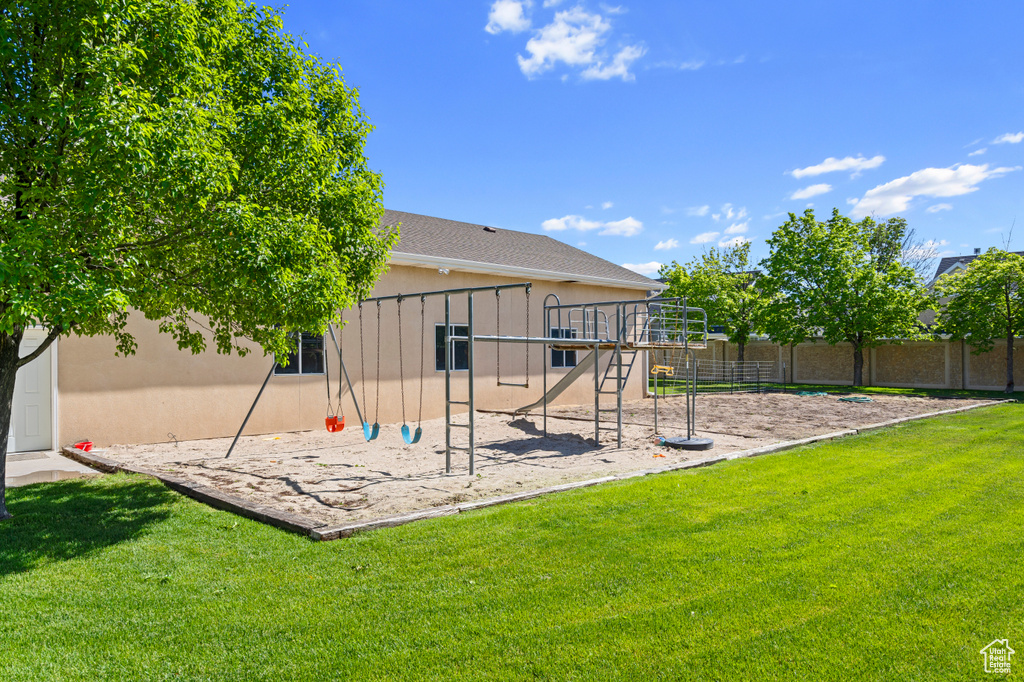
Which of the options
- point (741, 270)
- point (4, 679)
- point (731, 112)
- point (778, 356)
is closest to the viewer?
point (4, 679)

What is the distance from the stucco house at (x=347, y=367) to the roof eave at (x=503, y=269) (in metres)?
0.04

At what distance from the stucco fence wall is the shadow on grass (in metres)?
21.1

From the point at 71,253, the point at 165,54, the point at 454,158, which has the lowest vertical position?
the point at 71,253

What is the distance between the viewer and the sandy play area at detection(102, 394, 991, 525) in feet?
25.1

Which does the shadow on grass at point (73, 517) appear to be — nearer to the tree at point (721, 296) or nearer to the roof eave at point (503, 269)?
the roof eave at point (503, 269)

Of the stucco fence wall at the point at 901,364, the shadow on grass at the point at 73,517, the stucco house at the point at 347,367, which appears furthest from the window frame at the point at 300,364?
the stucco fence wall at the point at 901,364

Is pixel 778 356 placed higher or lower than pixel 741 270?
lower

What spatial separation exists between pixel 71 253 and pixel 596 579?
4.84 meters

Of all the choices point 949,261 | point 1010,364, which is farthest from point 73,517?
point 949,261

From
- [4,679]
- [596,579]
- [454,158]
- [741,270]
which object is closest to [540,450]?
[596,579]

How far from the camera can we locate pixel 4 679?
337cm

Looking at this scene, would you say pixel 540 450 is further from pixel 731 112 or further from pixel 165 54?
pixel 731 112

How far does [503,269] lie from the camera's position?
1725cm

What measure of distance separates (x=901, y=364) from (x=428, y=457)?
28.6 metres
